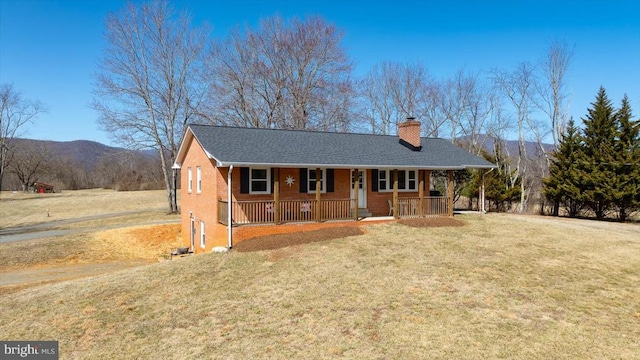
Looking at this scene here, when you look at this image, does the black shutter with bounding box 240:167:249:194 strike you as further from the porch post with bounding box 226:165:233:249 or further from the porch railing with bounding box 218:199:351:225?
the porch post with bounding box 226:165:233:249

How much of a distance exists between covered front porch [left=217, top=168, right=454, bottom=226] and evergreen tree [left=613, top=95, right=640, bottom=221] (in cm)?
1056

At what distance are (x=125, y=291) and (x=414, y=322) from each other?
314 inches

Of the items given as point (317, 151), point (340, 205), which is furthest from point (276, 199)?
point (317, 151)

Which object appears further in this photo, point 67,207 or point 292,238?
point 67,207

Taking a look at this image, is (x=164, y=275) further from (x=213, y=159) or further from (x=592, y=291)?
(x=592, y=291)

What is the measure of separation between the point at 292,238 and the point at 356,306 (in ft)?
21.3

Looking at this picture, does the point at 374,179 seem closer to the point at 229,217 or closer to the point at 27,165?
the point at 229,217

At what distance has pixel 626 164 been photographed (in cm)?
2144

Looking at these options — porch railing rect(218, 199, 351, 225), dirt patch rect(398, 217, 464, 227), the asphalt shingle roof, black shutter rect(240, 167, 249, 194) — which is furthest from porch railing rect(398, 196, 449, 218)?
black shutter rect(240, 167, 249, 194)

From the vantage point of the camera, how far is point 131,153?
104 feet

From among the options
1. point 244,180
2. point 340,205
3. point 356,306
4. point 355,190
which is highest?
point 244,180

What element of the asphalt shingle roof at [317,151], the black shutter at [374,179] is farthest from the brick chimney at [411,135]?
the black shutter at [374,179]

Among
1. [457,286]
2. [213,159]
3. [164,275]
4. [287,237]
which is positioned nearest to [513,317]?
[457,286]

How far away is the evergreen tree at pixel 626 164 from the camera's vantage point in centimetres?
2127
